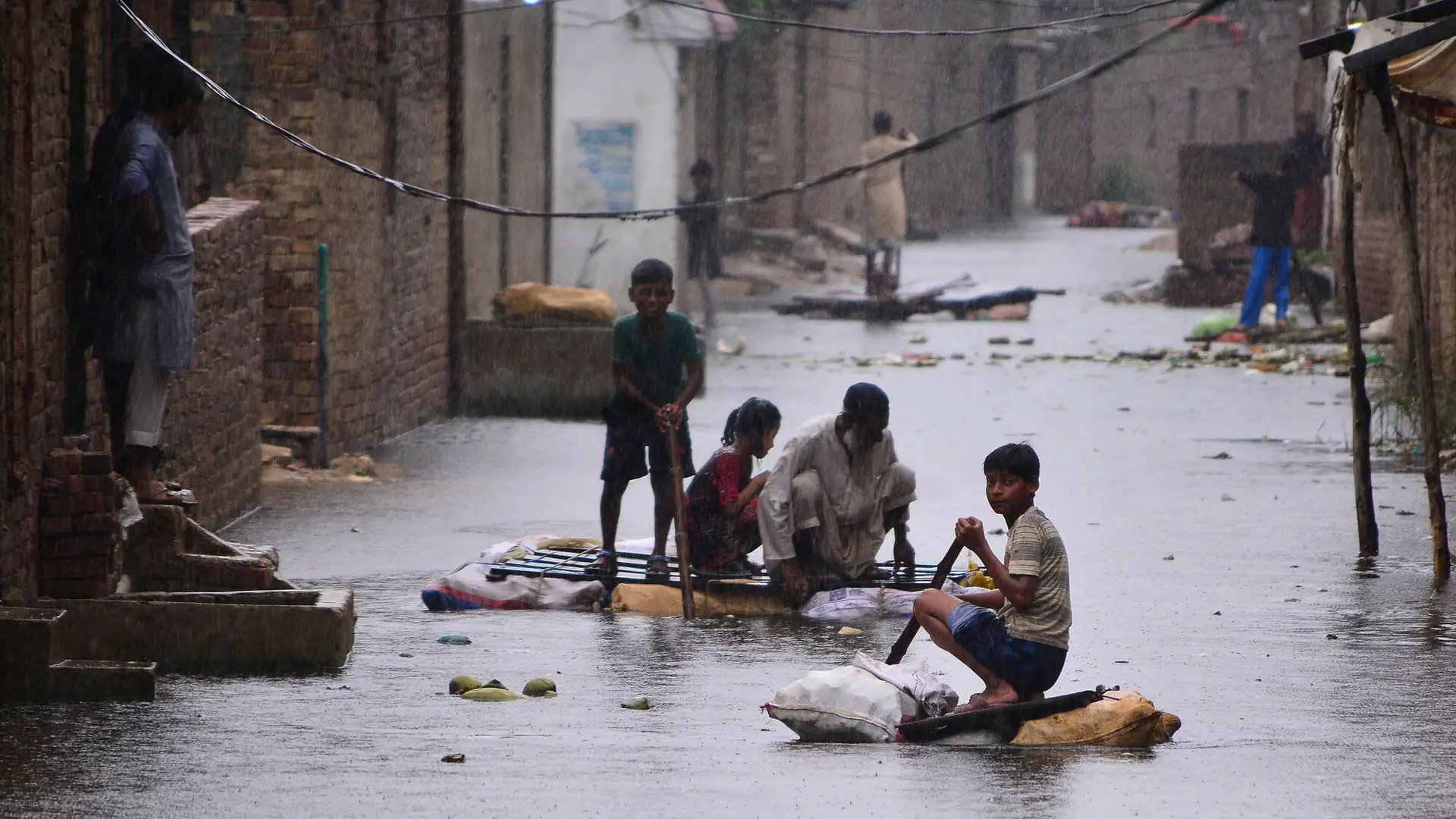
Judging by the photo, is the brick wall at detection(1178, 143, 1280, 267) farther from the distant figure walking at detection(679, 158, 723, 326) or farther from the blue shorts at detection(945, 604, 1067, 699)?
the blue shorts at detection(945, 604, 1067, 699)

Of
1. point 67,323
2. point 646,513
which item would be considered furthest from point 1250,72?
point 67,323

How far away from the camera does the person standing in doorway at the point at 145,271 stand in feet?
26.0

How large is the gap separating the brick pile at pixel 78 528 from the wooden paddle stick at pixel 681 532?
7.51 ft

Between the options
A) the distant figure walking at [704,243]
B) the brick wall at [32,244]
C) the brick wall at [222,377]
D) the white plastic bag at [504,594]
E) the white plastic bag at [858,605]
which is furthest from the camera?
the distant figure walking at [704,243]

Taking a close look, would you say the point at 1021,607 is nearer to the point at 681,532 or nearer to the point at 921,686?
the point at 921,686

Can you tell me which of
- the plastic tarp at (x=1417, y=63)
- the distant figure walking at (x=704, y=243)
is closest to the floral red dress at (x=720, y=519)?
the plastic tarp at (x=1417, y=63)

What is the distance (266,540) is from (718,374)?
386 inches

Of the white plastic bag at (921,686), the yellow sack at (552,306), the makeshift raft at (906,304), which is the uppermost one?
the yellow sack at (552,306)

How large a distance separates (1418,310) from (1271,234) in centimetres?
1356

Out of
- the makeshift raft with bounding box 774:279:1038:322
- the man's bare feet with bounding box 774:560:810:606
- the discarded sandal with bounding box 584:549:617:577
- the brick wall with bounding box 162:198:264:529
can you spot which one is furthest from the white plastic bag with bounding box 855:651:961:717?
the makeshift raft with bounding box 774:279:1038:322

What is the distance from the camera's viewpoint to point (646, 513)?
1177cm

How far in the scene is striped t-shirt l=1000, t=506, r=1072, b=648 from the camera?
6.21 meters

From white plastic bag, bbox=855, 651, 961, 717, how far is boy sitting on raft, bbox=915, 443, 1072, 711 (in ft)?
0.24

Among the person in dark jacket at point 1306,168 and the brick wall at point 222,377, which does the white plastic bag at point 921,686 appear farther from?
the person in dark jacket at point 1306,168
